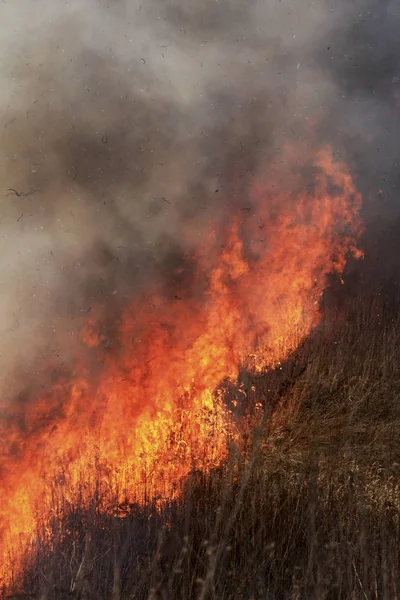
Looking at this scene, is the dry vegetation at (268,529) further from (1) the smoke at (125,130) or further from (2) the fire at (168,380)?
(1) the smoke at (125,130)

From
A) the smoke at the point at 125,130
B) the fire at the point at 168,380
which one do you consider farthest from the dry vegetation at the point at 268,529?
the smoke at the point at 125,130

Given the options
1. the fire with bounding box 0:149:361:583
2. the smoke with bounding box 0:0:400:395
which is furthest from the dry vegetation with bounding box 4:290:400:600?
the smoke with bounding box 0:0:400:395

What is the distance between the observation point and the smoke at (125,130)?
18.7 ft

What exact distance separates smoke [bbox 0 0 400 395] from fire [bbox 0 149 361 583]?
0.34m

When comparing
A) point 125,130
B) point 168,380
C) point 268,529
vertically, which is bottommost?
point 268,529

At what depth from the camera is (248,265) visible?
752cm

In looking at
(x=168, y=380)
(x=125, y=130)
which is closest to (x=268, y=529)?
(x=168, y=380)

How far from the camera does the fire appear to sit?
4.80 m

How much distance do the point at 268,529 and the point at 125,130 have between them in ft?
13.2

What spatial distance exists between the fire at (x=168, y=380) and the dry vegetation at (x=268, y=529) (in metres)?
0.28

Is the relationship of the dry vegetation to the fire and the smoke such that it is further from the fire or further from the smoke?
the smoke

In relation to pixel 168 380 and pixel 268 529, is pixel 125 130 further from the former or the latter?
pixel 268 529

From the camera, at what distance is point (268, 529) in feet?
14.6

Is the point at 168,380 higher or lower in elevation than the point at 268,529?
higher
